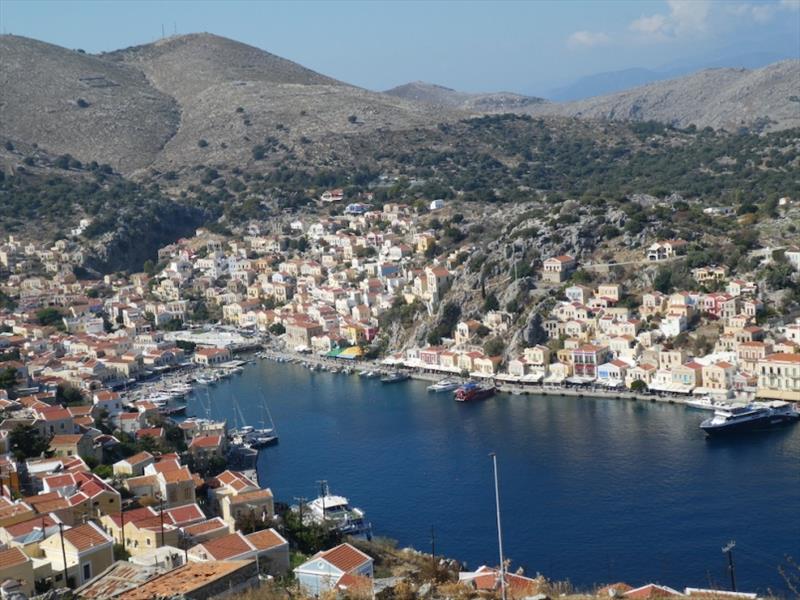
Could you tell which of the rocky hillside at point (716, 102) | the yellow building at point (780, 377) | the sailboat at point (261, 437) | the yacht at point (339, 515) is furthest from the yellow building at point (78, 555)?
A: the rocky hillside at point (716, 102)

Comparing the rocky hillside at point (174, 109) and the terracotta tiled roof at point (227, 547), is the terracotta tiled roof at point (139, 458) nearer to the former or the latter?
the terracotta tiled roof at point (227, 547)

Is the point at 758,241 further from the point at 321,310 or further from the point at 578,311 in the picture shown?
the point at 321,310

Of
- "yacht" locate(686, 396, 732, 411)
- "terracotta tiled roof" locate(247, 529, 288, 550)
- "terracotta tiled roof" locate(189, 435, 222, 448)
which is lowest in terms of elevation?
"yacht" locate(686, 396, 732, 411)

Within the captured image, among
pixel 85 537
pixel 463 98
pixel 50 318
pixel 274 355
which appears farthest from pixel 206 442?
pixel 463 98

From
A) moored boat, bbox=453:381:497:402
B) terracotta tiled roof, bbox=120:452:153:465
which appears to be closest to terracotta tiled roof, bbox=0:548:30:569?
terracotta tiled roof, bbox=120:452:153:465

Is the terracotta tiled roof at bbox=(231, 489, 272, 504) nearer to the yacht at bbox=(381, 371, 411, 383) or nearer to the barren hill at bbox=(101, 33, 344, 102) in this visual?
the yacht at bbox=(381, 371, 411, 383)

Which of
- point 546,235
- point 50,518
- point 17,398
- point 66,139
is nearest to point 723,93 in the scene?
point 66,139
